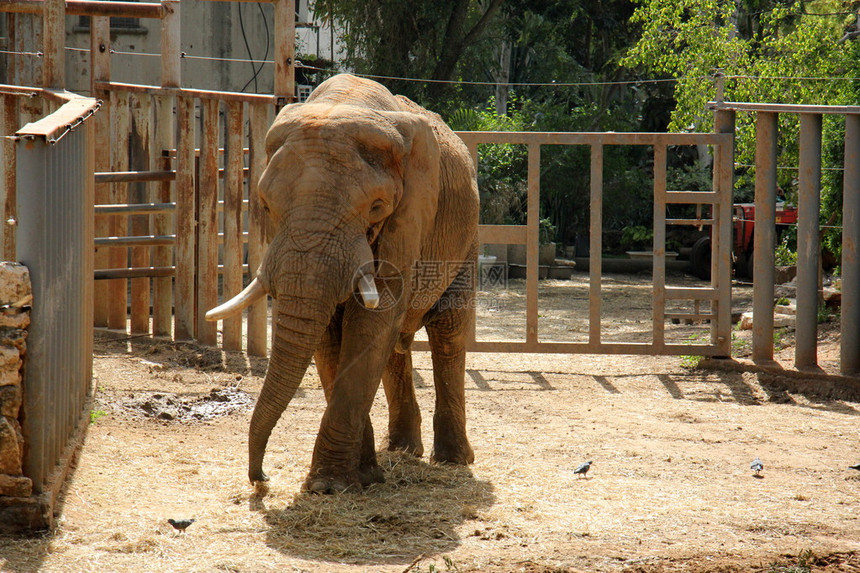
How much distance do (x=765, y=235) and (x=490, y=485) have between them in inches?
200

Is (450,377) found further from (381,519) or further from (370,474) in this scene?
(381,519)

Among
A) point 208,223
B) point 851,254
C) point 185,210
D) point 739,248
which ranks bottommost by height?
point 739,248

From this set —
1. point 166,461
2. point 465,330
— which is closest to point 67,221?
point 166,461

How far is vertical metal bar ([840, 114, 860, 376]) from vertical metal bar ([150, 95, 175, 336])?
6260 mm

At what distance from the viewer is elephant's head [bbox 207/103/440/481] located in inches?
182

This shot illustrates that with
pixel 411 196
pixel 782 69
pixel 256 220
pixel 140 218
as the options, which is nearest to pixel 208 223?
pixel 256 220

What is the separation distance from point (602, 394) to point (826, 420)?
1.91m

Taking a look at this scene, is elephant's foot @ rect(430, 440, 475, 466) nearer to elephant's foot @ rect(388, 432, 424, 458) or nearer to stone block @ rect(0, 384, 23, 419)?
elephant's foot @ rect(388, 432, 424, 458)

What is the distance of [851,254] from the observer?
920cm

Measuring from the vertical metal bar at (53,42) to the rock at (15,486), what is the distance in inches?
129

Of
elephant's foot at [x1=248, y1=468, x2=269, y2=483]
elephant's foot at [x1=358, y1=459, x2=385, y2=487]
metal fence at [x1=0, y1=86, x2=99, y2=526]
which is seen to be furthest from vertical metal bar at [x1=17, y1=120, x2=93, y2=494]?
elephant's foot at [x1=358, y1=459, x2=385, y2=487]

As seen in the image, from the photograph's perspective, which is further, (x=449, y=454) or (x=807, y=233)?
(x=807, y=233)

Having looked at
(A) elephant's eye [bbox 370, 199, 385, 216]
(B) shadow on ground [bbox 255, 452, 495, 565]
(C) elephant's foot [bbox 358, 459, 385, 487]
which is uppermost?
(A) elephant's eye [bbox 370, 199, 385, 216]

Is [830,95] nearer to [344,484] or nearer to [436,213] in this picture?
[436,213]
